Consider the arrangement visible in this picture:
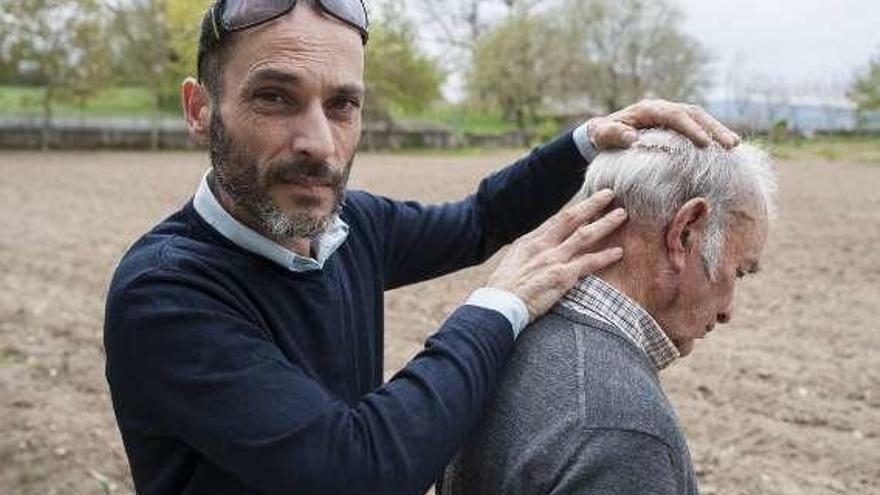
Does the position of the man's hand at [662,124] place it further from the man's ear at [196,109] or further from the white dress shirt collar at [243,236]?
the man's ear at [196,109]

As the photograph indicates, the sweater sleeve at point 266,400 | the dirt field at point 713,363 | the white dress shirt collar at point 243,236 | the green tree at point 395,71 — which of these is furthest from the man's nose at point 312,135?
the green tree at point 395,71

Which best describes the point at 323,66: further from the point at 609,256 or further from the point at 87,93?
the point at 87,93

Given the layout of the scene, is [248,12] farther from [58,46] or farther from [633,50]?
[633,50]

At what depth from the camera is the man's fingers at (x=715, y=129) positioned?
1916 mm

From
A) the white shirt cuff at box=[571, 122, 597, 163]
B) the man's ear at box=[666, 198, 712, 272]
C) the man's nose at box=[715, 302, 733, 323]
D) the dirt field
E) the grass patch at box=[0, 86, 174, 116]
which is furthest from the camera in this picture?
the grass patch at box=[0, 86, 174, 116]

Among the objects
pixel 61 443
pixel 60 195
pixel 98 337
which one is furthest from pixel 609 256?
pixel 60 195

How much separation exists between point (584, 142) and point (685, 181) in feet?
2.70

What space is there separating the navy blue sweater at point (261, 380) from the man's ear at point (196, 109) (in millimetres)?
224

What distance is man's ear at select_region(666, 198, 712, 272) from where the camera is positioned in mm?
1782

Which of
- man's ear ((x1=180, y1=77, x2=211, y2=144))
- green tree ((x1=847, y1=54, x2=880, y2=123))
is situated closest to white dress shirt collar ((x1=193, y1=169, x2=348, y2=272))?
man's ear ((x1=180, y1=77, x2=211, y2=144))

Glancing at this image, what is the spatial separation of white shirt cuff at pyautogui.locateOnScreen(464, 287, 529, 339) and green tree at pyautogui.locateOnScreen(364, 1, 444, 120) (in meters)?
40.7

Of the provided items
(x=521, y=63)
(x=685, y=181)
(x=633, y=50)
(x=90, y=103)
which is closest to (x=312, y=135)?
(x=685, y=181)

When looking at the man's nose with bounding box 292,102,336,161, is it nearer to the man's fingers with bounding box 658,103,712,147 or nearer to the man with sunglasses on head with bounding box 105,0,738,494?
the man with sunglasses on head with bounding box 105,0,738,494

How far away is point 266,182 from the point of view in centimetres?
190
